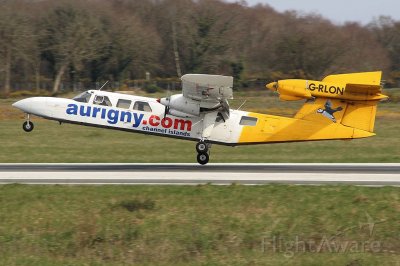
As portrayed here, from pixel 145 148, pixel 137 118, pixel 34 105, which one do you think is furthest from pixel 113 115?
pixel 145 148

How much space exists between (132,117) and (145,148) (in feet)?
27.0

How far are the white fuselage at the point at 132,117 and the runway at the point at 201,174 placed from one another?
1369 mm

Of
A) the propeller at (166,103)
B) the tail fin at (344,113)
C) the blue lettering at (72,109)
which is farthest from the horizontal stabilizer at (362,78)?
the blue lettering at (72,109)

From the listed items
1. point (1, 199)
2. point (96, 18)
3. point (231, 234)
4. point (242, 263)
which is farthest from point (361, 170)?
point (96, 18)

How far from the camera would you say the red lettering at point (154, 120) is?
26469 mm

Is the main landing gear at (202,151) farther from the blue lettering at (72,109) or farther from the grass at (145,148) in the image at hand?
the blue lettering at (72,109)

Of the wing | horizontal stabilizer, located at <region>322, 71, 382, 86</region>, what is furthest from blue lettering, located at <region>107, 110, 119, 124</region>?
horizontal stabilizer, located at <region>322, 71, 382, 86</region>

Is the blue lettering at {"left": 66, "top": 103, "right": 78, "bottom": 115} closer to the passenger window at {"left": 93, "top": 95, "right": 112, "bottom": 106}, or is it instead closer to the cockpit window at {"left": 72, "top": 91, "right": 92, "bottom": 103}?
the cockpit window at {"left": 72, "top": 91, "right": 92, "bottom": 103}

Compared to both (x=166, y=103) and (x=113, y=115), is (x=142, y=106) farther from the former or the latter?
(x=113, y=115)

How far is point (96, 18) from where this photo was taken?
78938 millimetres

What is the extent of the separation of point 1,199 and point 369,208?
10.4m

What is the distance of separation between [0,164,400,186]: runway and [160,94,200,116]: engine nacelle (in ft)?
7.27

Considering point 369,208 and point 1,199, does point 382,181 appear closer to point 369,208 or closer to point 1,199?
point 369,208

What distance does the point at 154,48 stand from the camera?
3356 inches
